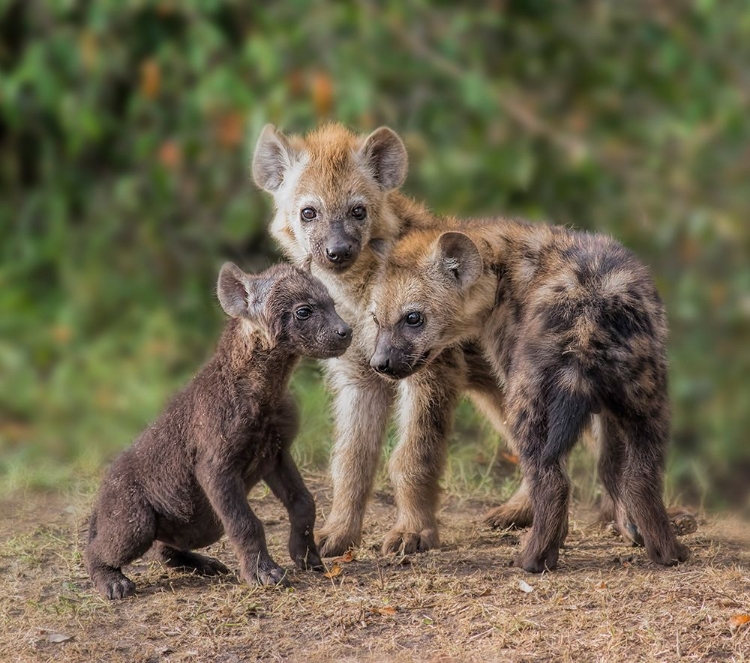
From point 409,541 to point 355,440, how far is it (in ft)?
1.73

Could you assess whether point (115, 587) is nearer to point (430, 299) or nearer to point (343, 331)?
point (343, 331)

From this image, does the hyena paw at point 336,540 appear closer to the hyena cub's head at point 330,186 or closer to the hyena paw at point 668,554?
the hyena cub's head at point 330,186

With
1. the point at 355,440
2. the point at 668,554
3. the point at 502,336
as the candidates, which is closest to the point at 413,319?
the point at 502,336

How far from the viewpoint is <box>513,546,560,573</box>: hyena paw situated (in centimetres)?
473

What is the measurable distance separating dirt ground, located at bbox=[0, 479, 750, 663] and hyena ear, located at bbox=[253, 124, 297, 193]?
1862 mm

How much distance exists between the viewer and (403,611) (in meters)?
4.42

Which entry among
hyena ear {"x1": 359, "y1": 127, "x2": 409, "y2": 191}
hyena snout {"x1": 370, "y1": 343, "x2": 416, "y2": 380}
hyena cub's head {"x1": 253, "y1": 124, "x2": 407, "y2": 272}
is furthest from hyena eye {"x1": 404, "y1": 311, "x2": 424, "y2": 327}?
hyena ear {"x1": 359, "y1": 127, "x2": 409, "y2": 191}

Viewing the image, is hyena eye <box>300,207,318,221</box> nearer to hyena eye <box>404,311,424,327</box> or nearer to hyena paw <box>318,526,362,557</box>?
hyena eye <box>404,311,424,327</box>

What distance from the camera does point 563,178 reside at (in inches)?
313

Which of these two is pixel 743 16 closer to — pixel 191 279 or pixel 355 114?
pixel 355 114

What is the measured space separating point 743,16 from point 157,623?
595 centimetres

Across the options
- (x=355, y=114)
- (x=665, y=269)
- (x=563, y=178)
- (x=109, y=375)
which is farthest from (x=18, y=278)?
(x=665, y=269)

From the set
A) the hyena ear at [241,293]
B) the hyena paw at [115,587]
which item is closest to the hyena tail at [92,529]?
the hyena paw at [115,587]

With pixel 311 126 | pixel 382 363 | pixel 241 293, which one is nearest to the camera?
pixel 241 293
